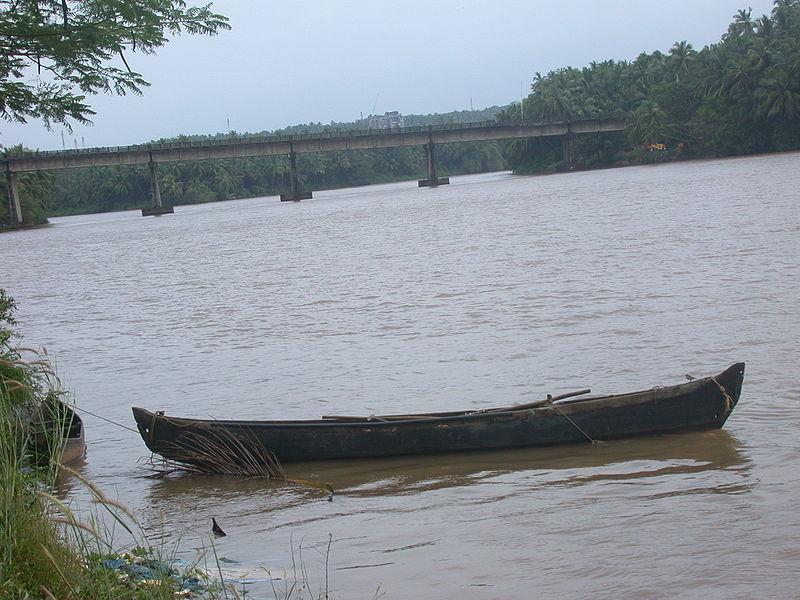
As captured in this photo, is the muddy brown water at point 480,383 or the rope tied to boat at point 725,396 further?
the rope tied to boat at point 725,396

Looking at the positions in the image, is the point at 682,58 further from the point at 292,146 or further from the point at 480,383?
the point at 480,383

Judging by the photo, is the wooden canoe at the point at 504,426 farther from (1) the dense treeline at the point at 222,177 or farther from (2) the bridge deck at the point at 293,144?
(1) the dense treeline at the point at 222,177

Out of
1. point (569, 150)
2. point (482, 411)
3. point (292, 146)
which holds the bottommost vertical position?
point (482, 411)

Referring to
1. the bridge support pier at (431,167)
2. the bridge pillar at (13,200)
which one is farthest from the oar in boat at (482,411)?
the bridge support pier at (431,167)

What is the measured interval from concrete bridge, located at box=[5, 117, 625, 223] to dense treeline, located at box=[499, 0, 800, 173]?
581 cm

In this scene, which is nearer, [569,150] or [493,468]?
[493,468]

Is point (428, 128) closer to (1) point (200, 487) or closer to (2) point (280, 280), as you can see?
(2) point (280, 280)

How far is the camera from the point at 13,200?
312 ft

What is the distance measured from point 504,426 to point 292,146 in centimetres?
9351

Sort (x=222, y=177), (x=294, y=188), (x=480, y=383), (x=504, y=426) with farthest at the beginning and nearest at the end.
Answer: (x=222, y=177) → (x=294, y=188) → (x=480, y=383) → (x=504, y=426)

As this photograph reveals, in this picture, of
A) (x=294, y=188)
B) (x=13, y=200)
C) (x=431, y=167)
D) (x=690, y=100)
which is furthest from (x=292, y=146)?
(x=690, y=100)

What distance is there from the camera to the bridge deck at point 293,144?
308 ft

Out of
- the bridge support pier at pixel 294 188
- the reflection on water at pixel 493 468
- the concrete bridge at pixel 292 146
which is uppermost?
the concrete bridge at pixel 292 146

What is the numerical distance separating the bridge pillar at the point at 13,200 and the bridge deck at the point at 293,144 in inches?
38.1
